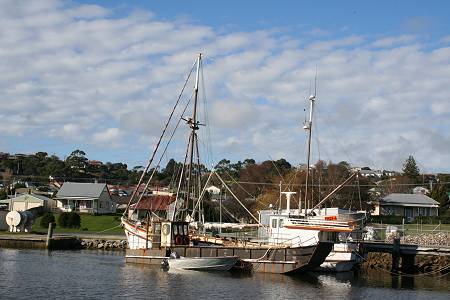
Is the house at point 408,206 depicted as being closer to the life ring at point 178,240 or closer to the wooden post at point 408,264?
the wooden post at point 408,264

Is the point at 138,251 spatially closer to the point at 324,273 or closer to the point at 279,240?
the point at 279,240

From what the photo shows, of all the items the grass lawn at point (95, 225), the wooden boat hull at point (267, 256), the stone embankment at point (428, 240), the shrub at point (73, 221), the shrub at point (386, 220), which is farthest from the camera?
the shrub at point (386, 220)

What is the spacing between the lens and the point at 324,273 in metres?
52.9

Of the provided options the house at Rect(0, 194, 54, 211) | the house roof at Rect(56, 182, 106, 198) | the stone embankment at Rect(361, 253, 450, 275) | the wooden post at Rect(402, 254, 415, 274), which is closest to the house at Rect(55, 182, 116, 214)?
the house roof at Rect(56, 182, 106, 198)

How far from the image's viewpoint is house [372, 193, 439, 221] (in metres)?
112

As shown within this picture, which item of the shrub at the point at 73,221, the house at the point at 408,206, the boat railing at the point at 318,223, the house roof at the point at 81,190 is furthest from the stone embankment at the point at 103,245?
the house at the point at 408,206

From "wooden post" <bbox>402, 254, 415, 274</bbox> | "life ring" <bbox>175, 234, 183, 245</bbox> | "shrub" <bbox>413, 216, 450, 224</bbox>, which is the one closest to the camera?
"life ring" <bbox>175, 234, 183, 245</bbox>

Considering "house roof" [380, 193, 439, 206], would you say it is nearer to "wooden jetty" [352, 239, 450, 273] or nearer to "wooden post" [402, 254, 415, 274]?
"wooden jetty" [352, 239, 450, 273]

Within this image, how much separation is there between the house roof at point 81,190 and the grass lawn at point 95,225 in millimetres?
8520

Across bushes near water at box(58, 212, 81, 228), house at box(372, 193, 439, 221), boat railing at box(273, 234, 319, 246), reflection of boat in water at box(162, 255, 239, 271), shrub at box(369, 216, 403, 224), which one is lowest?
reflection of boat in water at box(162, 255, 239, 271)

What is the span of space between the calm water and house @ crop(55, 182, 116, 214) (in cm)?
5477

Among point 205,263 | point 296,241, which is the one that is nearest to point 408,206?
point 296,241

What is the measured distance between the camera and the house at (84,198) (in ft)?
361

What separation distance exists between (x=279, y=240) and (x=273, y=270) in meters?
4.24
